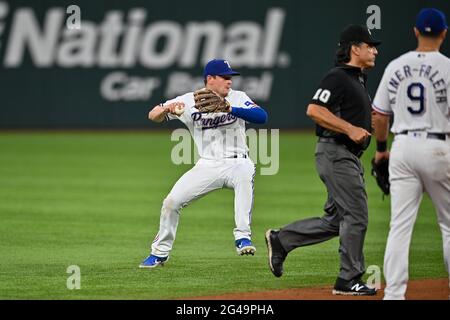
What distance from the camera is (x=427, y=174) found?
7051mm

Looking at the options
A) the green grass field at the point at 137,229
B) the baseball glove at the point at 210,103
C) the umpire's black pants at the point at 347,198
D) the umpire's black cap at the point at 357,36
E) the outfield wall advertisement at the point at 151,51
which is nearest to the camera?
the umpire's black pants at the point at 347,198

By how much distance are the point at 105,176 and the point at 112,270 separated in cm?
937

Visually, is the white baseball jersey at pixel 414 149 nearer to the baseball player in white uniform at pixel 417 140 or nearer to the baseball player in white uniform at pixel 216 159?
the baseball player in white uniform at pixel 417 140

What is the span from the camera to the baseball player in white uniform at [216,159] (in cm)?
931

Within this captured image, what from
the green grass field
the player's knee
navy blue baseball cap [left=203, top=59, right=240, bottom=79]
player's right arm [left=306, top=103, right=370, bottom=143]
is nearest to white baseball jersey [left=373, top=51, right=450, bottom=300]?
player's right arm [left=306, top=103, right=370, bottom=143]

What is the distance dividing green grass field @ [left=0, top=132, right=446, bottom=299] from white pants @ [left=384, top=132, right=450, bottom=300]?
1541 mm

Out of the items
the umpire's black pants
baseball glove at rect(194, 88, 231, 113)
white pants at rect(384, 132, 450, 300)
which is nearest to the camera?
white pants at rect(384, 132, 450, 300)

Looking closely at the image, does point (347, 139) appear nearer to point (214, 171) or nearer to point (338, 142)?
point (338, 142)

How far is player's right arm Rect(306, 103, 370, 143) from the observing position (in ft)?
25.5

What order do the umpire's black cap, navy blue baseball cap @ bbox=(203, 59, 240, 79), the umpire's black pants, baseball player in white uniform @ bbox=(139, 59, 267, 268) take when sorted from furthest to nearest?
navy blue baseball cap @ bbox=(203, 59, 240, 79), baseball player in white uniform @ bbox=(139, 59, 267, 268), the umpire's black cap, the umpire's black pants

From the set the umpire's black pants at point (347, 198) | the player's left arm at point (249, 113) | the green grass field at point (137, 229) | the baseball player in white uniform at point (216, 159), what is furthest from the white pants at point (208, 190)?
the umpire's black pants at point (347, 198)

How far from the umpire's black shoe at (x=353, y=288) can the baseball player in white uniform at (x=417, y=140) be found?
707 mm

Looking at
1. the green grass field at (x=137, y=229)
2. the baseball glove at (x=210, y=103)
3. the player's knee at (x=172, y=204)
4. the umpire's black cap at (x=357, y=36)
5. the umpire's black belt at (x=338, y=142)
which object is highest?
the umpire's black cap at (x=357, y=36)

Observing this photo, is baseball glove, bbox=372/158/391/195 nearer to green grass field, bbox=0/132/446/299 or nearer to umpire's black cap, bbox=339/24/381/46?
umpire's black cap, bbox=339/24/381/46
